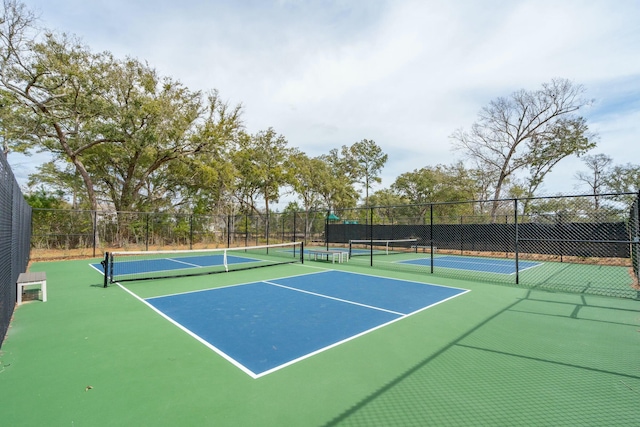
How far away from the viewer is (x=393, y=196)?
42.2 meters

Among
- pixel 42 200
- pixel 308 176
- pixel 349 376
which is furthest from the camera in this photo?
pixel 308 176

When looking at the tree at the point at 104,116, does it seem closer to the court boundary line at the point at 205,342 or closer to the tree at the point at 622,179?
the court boundary line at the point at 205,342

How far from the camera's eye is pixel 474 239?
57.3 feet

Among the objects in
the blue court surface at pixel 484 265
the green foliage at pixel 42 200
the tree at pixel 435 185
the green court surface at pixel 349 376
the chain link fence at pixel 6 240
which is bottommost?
the blue court surface at pixel 484 265

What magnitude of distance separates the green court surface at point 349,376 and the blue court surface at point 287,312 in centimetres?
25

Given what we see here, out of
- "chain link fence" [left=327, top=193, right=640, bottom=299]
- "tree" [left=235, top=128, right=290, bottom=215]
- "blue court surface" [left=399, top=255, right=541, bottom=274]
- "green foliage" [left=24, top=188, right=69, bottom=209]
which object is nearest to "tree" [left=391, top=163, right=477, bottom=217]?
"chain link fence" [left=327, top=193, right=640, bottom=299]

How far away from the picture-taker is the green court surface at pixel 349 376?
2621mm

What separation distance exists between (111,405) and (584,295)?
9.51m

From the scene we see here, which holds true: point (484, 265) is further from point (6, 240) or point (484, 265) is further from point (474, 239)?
point (6, 240)

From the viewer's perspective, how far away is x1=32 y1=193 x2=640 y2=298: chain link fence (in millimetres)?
10125

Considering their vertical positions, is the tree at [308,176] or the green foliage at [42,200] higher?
the tree at [308,176]

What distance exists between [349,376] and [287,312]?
2.61 m

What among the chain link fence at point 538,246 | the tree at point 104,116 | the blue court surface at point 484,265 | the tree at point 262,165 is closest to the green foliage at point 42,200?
the tree at point 104,116

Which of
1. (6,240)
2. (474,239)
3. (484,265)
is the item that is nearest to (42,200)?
(6,240)
